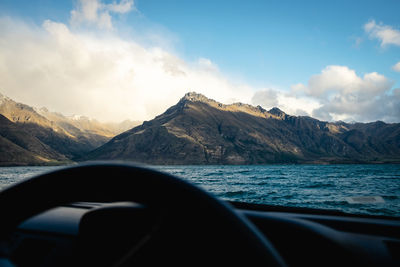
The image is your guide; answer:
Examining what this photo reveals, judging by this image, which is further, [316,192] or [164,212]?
[316,192]

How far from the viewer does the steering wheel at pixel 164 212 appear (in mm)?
983

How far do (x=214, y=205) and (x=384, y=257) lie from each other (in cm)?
157

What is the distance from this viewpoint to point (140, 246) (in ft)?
3.58

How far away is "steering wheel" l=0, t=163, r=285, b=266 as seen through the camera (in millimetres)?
983

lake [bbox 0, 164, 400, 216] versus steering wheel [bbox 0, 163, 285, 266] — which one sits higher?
steering wheel [bbox 0, 163, 285, 266]

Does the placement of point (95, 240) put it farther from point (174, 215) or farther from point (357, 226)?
point (357, 226)

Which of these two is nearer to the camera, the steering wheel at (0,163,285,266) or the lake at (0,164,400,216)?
the steering wheel at (0,163,285,266)

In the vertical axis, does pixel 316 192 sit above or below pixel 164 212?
below

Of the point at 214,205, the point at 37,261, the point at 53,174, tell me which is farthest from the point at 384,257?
the point at 37,261

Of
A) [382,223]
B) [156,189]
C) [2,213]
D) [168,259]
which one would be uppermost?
[156,189]

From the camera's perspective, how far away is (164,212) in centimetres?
108

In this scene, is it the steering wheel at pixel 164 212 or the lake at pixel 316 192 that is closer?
the steering wheel at pixel 164 212

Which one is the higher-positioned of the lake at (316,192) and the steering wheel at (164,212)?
the steering wheel at (164,212)

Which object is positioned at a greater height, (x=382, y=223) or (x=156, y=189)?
(x=156, y=189)
